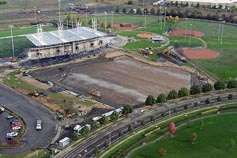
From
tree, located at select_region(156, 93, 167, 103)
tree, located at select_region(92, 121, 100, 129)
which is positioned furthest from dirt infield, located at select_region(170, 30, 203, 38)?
tree, located at select_region(92, 121, 100, 129)

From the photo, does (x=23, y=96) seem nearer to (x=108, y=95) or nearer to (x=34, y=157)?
(x=108, y=95)

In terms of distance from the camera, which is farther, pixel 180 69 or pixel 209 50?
pixel 209 50

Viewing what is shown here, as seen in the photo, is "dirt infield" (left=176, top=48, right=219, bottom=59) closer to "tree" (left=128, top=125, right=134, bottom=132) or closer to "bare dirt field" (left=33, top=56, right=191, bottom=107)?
"bare dirt field" (left=33, top=56, right=191, bottom=107)

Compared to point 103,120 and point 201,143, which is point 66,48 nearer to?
point 103,120

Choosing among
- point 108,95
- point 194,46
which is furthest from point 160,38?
point 108,95

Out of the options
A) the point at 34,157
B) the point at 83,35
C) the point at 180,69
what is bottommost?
the point at 34,157

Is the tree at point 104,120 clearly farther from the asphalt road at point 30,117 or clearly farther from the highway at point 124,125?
the asphalt road at point 30,117

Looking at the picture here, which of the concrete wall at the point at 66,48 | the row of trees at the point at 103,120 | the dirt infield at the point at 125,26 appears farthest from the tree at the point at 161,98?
the dirt infield at the point at 125,26
